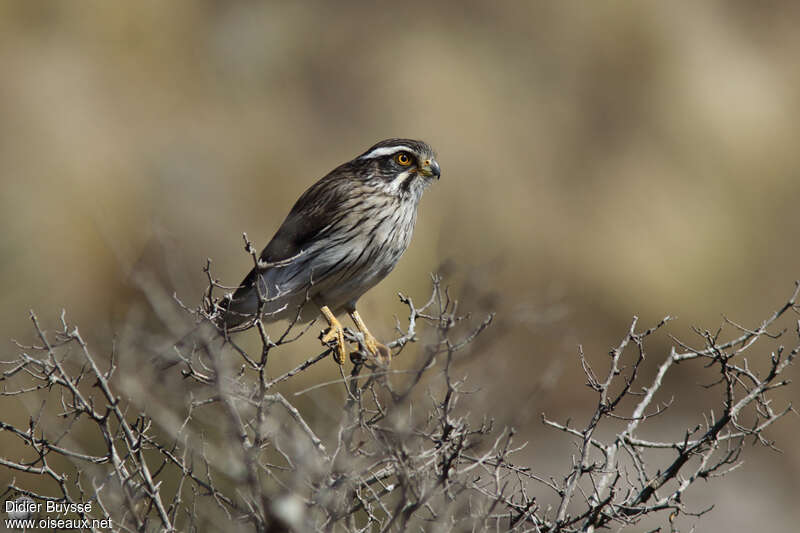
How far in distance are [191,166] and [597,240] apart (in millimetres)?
8072

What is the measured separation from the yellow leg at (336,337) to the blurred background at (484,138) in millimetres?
8376

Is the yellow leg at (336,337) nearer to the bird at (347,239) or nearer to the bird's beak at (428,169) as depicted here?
the bird at (347,239)

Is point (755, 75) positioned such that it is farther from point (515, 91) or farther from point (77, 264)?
point (77, 264)

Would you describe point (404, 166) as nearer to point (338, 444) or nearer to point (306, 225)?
point (306, 225)

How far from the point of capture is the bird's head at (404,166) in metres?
6.94

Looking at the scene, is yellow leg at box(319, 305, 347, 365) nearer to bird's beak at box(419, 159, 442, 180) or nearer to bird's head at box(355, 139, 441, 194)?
bird's head at box(355, 139, 441, 194)

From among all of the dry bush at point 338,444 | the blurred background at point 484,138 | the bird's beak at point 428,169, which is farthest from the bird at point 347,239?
the blurred background at point 484,138

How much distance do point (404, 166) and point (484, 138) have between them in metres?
11.7

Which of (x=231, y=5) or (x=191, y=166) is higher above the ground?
(x=231, y=5)

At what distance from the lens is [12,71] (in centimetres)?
1722

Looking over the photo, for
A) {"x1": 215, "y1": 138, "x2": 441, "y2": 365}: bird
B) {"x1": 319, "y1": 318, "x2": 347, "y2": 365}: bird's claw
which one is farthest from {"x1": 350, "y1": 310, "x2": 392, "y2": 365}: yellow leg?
{"x1": 319, "y1": 318, "x2": 347, "y2": 365}: bird's claw

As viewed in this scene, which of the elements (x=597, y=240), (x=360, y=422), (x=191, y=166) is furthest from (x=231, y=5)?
(x=360, y=422)

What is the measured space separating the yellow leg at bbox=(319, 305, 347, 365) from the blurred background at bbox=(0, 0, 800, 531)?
27.5 feet

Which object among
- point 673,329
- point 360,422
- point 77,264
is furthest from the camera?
point 673,329
